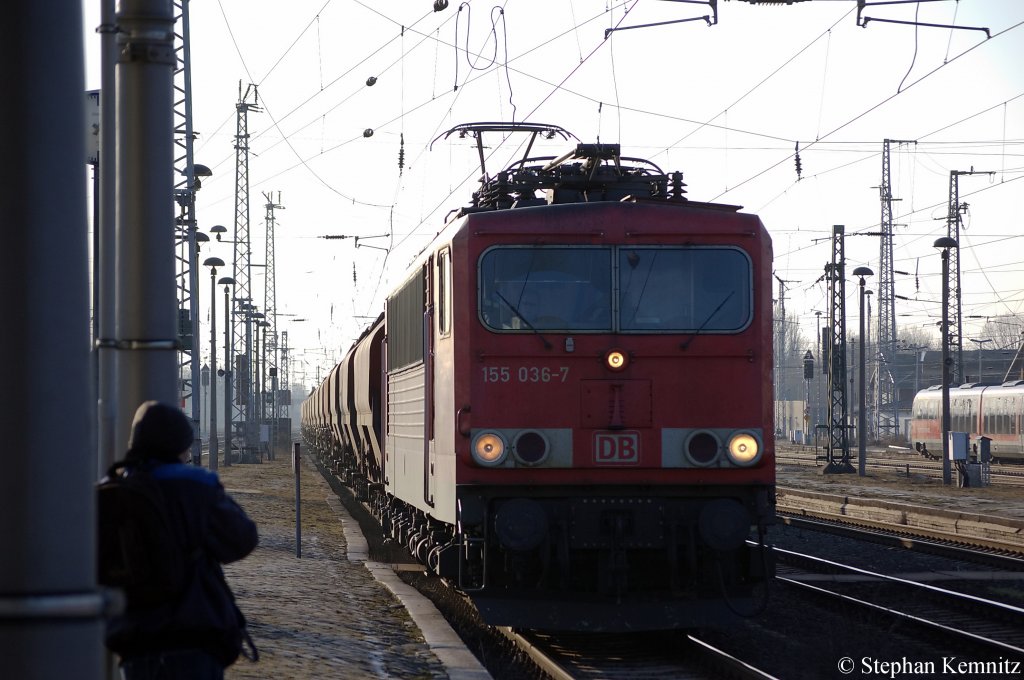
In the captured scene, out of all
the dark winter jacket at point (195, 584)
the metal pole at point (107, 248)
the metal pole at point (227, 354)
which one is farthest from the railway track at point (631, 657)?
the metal pole at point (227, 354)

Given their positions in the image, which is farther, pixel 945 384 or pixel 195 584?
pixel 945 384

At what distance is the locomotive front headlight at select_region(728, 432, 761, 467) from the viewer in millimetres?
9352

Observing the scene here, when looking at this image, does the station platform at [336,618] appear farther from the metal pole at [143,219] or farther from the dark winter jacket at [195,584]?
the dark winter jacket at [195,584]

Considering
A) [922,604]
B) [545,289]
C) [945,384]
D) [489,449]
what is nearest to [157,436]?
[489,449]

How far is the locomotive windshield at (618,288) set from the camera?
9625mm

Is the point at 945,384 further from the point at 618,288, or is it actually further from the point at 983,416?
the point at 618,288

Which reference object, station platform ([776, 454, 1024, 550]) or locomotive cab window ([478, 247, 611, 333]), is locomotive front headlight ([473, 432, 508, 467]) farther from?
station platform ([776, 454, 1024, 550])

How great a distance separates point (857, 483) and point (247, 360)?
2684cm

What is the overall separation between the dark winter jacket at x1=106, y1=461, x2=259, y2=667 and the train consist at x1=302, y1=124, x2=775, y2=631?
4919 mm

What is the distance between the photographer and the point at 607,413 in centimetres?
941

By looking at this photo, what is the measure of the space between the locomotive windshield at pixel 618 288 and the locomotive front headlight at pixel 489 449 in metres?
0.88

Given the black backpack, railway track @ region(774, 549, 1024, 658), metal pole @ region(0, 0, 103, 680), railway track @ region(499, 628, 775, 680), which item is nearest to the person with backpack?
the black backpack

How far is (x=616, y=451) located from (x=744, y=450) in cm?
96

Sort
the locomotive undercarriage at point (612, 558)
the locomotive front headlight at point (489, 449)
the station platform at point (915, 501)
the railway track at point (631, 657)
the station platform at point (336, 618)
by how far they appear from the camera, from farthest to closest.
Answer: the station platform at point (915, 501) < the locomotive front headlight at point (489, 449) < the locomotive undercarriage at point (612, 558) < the railway track at point (631, 657) < the station platform at point (336, 618)
